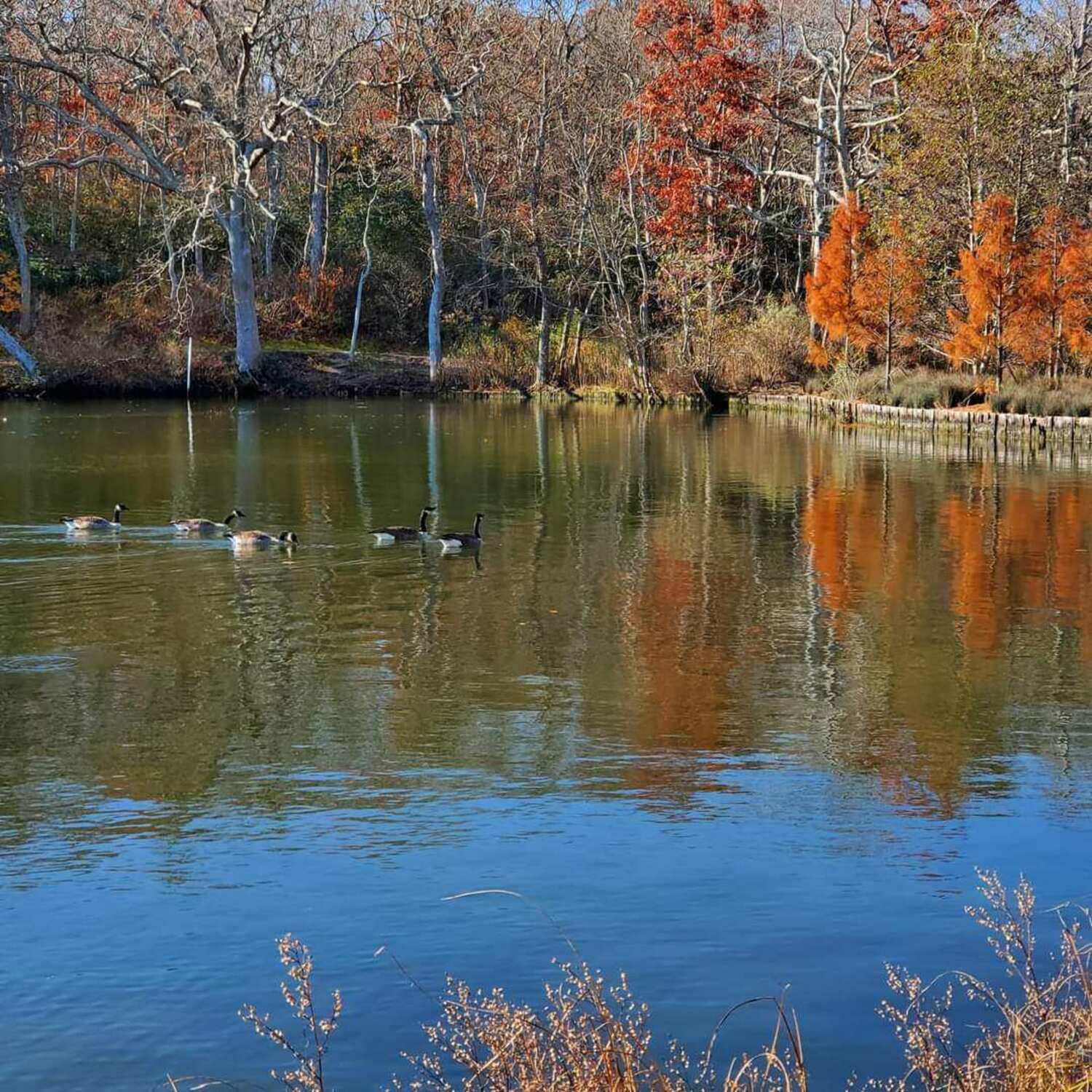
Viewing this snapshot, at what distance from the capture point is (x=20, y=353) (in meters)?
43.6

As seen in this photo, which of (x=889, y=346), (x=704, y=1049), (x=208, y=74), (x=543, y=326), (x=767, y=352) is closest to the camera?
(x=704, y=1049)

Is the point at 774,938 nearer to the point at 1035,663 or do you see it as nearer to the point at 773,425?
the point at 1035,663

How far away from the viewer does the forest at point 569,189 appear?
37375 mm

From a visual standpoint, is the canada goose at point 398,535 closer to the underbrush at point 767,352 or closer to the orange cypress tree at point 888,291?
the orange cypress tree at point 888,291

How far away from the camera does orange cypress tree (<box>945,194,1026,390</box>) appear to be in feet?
114

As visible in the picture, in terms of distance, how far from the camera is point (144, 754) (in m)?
10.3

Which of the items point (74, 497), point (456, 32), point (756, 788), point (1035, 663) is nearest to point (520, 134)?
point (456, 32)

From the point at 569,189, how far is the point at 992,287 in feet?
67.3

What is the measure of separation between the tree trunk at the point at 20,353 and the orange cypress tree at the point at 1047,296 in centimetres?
2746

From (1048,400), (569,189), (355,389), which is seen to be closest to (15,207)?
(355,389)

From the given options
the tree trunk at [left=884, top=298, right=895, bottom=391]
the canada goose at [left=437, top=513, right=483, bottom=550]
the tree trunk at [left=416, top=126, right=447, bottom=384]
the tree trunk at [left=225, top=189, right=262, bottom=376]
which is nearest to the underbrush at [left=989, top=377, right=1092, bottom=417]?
the tree trunk at [left=884, top=298, right=895, bottom=391]

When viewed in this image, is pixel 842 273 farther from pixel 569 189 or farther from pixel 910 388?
pixel 569 189

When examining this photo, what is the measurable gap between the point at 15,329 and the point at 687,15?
2324cm

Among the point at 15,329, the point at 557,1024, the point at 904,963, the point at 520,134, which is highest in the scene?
the point at 520,134
